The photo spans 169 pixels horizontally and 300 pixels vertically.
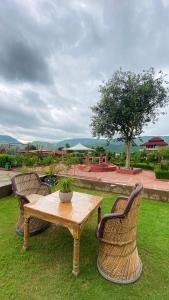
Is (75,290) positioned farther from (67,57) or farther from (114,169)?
(114,169)

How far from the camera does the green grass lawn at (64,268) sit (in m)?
1.90

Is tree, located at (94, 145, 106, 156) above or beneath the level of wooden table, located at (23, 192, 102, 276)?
above

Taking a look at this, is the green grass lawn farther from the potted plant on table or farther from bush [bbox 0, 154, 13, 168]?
bush [bbox 0, 154, 13, 168]

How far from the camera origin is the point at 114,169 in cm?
1348

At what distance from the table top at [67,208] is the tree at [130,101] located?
988 centimetres

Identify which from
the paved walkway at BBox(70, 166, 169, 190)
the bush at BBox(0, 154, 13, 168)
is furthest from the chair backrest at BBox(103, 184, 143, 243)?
the bush at BBox(0, 154, 13, 168)

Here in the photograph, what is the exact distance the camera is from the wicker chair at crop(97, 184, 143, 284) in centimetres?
207

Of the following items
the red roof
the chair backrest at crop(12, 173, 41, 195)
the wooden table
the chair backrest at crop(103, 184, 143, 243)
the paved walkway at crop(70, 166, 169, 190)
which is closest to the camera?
the chair backrest at crop(103, 184, 143, 243)

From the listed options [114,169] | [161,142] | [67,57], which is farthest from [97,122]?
[161,142]

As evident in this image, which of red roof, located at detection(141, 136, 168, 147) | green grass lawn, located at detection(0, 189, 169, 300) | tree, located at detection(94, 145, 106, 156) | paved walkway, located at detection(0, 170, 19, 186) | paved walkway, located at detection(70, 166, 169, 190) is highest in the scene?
red roof, located at detection(141, 136, 168, 147)

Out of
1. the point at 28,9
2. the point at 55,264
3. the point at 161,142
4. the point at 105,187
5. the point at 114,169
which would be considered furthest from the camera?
the point at 161,142

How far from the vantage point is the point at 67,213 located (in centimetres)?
235

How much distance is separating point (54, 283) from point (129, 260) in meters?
0.93

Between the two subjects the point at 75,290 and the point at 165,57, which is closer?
the point at 75,290
